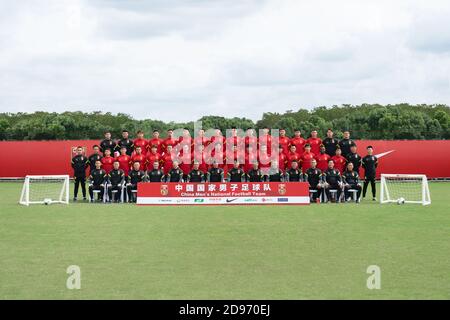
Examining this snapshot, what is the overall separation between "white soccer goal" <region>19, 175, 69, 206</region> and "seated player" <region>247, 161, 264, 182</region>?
6165mm

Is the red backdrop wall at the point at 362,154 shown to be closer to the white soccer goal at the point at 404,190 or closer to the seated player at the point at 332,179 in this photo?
the white soccer goal at the point at 404,190

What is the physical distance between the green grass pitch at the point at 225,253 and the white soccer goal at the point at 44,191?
10.4 feet

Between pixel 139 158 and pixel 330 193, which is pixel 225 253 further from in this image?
pixel 139 158

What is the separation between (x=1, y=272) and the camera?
10375mm

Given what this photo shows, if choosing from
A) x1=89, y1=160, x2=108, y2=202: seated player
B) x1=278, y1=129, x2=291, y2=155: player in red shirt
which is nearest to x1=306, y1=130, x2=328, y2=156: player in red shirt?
x1=278, y1=129, x2=291, y2=155: player in red shirt

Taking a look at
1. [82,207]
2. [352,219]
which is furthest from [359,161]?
[82,207]

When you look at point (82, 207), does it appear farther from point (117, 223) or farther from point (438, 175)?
point (438, 175)

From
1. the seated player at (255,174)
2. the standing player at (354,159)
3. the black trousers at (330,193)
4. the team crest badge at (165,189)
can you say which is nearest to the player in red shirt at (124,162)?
the team crest badge at (165,189)

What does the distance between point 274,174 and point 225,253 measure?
459 inches

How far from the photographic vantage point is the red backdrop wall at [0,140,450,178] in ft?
129

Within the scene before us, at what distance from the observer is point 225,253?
12.1m

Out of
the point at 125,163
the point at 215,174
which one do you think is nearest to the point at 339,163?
the point at 215,174

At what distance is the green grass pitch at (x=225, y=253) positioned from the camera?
358 inches

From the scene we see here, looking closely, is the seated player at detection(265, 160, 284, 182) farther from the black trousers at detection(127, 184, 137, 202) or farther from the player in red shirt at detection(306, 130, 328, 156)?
the black trousers at detection(127, 184, 137, 202)
